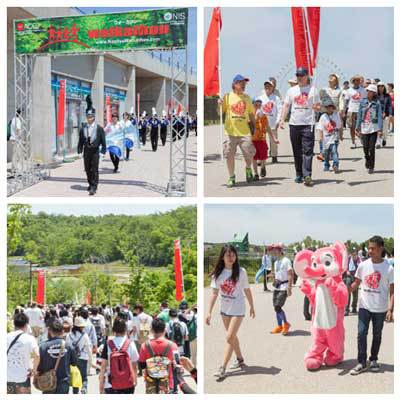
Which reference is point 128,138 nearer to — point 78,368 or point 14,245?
point 14,245

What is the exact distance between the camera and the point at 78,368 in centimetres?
761

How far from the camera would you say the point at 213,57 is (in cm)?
894

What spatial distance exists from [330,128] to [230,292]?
13.2 ft

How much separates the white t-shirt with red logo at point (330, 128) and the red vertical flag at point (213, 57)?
184cm

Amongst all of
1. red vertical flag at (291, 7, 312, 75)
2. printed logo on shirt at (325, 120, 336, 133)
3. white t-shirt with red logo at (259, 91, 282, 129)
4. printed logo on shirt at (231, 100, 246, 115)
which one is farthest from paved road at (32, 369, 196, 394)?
white t-shirt with red logo at (259, 91, 282, 129)

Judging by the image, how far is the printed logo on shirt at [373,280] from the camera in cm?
635

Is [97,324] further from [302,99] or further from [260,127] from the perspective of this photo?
[302,99]

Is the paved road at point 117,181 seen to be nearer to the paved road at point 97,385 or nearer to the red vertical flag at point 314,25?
the paved road at point 97,385

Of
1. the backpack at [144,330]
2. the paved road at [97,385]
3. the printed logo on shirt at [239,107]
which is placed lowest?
the paved road at [97,385]

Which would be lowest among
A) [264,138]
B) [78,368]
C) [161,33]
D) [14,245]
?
[78,368]

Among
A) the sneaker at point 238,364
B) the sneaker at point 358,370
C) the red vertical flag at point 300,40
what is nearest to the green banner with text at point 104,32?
the red vertical flag at point 300,40

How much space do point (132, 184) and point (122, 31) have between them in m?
3.34

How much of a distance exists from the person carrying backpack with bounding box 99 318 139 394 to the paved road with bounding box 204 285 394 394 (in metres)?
0.86

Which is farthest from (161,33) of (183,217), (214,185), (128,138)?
(183,217)
